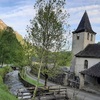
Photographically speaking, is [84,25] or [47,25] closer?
[47,25]

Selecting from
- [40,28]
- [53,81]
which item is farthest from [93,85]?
[40,28]

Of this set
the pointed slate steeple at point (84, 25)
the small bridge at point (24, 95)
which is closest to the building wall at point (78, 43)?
the pointed slate steeple at point (84, 25)

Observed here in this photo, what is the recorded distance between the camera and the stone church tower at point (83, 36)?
149ft

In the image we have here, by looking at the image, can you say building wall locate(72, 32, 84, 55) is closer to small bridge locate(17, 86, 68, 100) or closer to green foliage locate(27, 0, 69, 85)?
small bridge locate(17, 86, 68, 100)

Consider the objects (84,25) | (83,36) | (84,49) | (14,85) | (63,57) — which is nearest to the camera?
(63,57)

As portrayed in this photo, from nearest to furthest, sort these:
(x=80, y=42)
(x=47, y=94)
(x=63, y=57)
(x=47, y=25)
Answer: (x=47, y=25) → (x=47, y=94) → (x=63, y=57) → (x=80, y=42)

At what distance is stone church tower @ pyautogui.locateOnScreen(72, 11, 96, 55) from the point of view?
45344 millimetres

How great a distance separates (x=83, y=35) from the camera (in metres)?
45.4

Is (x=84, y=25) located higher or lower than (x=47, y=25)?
higher

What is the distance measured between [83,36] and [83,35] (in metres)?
0.21

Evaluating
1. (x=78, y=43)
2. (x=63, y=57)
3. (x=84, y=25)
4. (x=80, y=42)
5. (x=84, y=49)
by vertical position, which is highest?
(x=84, y=25)

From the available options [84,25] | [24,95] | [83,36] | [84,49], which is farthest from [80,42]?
[24,95]

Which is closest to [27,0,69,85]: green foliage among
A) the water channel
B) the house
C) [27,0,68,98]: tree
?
[27,0,68,98]: tree

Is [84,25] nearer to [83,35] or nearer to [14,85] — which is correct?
[83,35]
